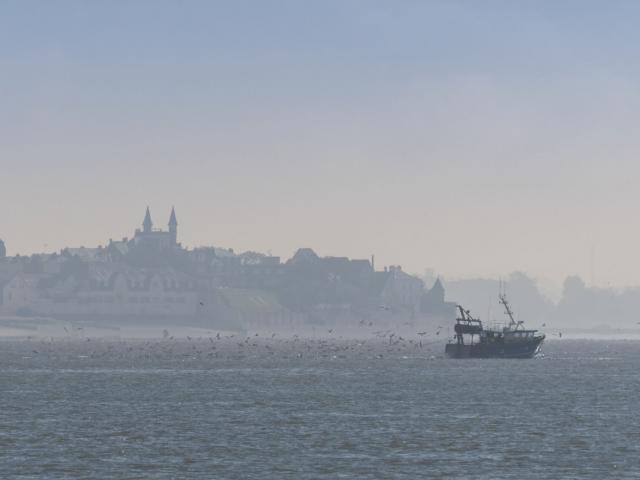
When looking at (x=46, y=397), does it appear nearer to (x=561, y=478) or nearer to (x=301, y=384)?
(x=301, y=384)

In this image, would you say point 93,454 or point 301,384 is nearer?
point 93,454

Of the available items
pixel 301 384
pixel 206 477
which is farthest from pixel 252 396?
pixel 206 477

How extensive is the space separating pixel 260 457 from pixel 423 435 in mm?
16584

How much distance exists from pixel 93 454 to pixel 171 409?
3555 centimetres

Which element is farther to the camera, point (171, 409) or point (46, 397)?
point (46, 397)

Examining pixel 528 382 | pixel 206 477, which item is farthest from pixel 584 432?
pixel 528 382

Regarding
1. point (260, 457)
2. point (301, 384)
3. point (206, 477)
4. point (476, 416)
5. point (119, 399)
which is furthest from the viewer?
point (301, 384)

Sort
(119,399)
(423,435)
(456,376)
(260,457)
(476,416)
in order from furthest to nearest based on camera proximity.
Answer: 1. (456,376)
2. (119,399)
3. (476,416)
4. (423,435)
5. (260,457)

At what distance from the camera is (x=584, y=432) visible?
100m

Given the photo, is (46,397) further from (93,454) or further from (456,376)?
(456,376)

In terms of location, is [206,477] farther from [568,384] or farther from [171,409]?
[568,384]

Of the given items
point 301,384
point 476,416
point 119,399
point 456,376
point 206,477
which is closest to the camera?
point 206,477

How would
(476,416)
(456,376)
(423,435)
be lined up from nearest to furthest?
1. (423,435)
2. (476,416)
3. (456,376)

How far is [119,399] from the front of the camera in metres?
133
